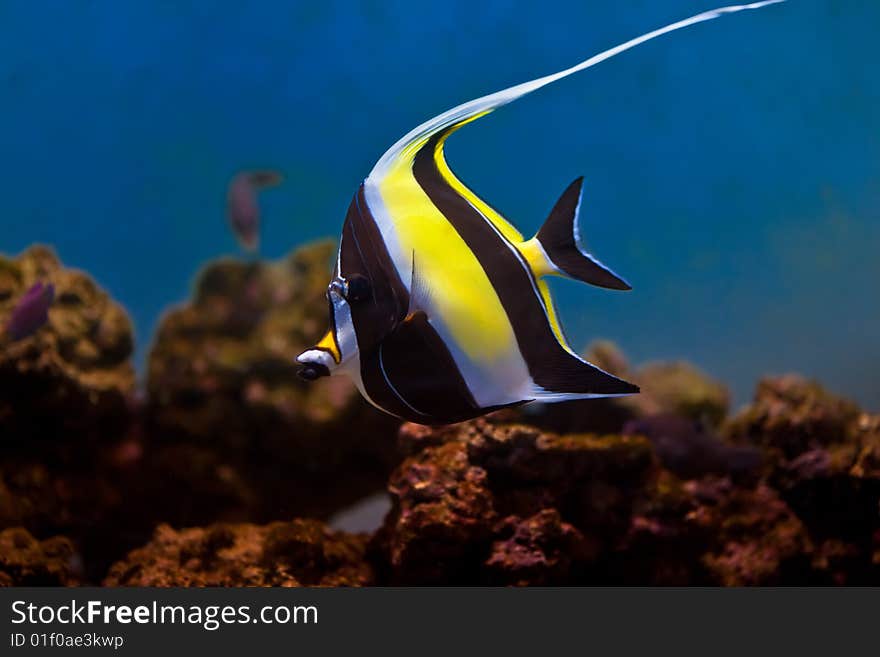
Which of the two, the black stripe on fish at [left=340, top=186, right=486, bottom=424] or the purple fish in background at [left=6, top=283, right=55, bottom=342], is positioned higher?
the purple fish in background at [left=6, top=283, right=55, bottom=342]

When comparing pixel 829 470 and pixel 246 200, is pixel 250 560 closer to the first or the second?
pixel 829 470

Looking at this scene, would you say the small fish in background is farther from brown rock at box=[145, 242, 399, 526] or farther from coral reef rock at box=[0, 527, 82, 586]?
coral reef rock at box=[0, 527, 82, 586]

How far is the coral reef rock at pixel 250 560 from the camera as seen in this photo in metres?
1.68

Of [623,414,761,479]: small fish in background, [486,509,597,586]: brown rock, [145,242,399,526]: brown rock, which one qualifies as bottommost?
[486,509,597,586]: brown rock

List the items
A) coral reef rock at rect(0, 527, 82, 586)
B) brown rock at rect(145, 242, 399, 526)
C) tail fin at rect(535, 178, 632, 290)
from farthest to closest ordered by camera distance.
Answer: brown rock at rect(145, 242, 399, 526) < coral reef rock at rect(0, 527, 82, 586) < tail fin at rect(535, 178, 632, 290)

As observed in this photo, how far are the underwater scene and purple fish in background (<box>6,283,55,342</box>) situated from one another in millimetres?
16

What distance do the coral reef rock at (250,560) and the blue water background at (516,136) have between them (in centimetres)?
97

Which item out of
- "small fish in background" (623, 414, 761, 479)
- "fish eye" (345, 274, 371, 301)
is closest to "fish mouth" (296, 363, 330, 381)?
"fish eye" (345, 274, 371, 301)

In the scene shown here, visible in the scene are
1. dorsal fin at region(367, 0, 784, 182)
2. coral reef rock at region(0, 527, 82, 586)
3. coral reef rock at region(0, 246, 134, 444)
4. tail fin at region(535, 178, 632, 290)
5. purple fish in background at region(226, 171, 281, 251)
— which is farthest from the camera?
purple fish in background at region(226, 171, 281, 251)

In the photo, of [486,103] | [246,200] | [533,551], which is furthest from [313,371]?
[246,200]

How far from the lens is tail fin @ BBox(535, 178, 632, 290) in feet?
3.22

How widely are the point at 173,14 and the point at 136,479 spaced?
3.82 meters

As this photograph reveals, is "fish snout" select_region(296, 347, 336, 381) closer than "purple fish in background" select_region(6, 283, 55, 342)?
Yes

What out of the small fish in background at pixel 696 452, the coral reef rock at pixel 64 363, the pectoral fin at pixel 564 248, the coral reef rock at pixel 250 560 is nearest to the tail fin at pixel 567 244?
the pectoral fin at pixel 564 248
